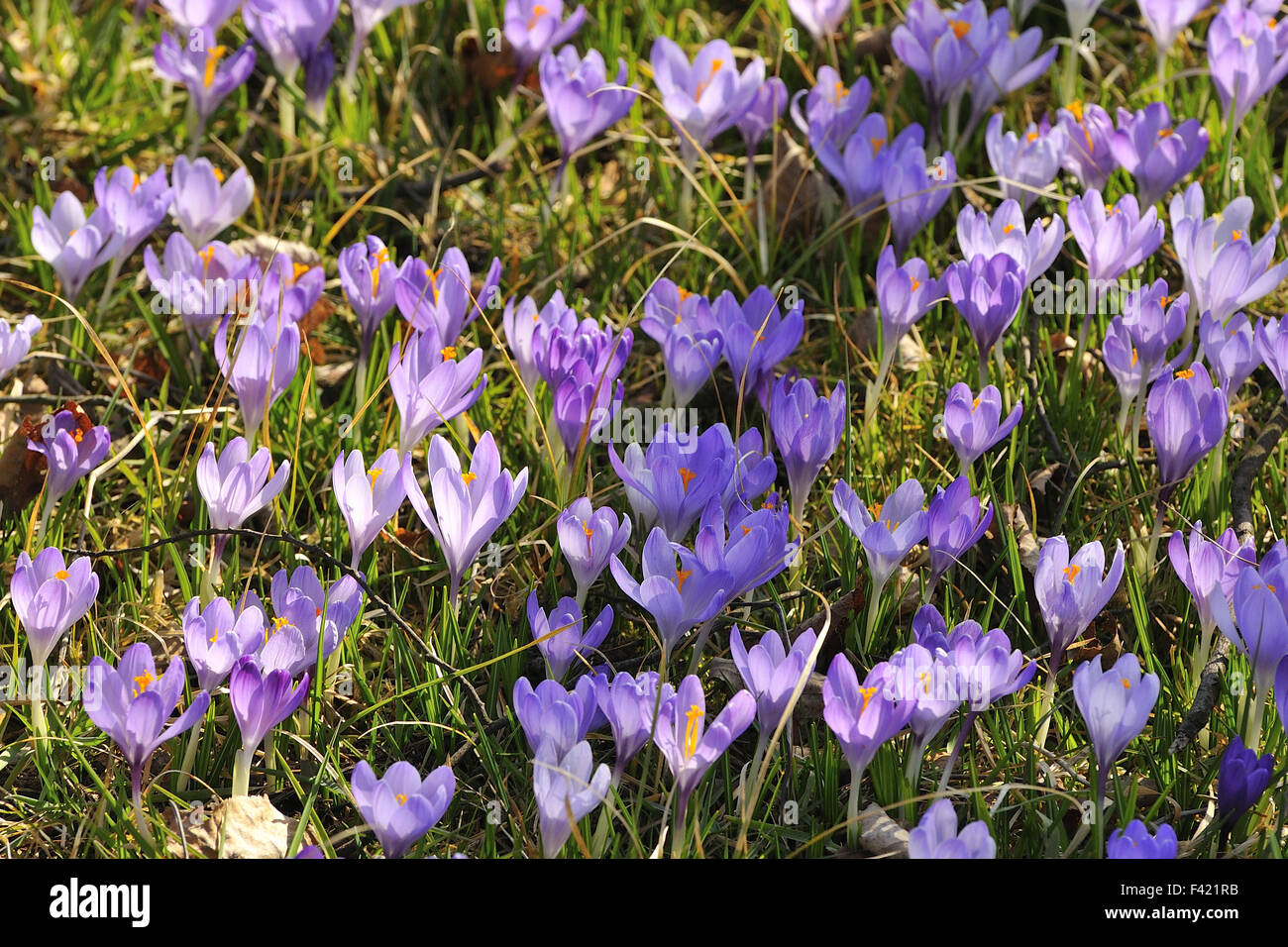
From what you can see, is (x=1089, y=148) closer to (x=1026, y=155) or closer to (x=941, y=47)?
(x=1026, y=155)

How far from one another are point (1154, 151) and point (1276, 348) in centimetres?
64

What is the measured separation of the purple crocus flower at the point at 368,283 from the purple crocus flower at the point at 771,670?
3.33 feet

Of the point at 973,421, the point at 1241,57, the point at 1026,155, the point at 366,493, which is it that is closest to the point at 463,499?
the point at 366,493

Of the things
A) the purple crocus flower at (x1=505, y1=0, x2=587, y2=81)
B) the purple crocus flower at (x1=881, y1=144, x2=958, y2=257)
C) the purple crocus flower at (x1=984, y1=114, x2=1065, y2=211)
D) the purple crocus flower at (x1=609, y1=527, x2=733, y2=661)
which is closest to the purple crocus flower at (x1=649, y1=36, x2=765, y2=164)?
the purple crocus flower at (x1=505, y1=0, x2=587, y2=81)

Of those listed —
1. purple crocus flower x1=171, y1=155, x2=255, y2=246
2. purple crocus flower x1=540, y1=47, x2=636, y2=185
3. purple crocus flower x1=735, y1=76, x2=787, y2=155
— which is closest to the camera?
purple crocus flower x1=171, y1=155, x2=255, y2=246

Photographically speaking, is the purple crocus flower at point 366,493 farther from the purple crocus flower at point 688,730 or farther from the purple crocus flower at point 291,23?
the purple crocus flower at point 291,23

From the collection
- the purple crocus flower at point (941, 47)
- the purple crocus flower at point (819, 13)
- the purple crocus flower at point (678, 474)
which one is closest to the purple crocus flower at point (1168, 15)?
the purple crocus flower at point (941, 47)

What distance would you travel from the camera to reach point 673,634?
5.74 feet

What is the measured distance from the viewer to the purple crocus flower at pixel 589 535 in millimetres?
1853

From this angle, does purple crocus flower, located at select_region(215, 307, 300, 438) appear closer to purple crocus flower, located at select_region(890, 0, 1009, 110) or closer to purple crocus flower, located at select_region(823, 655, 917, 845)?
purple crocus flower, located at select_region(823, 655, 917, 845)

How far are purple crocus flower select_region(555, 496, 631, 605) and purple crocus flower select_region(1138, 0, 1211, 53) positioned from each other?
1920 millimetres

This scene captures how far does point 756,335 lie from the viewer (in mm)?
2201

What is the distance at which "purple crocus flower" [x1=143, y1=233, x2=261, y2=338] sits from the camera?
7.67 feet

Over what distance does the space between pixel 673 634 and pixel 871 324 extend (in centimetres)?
109
